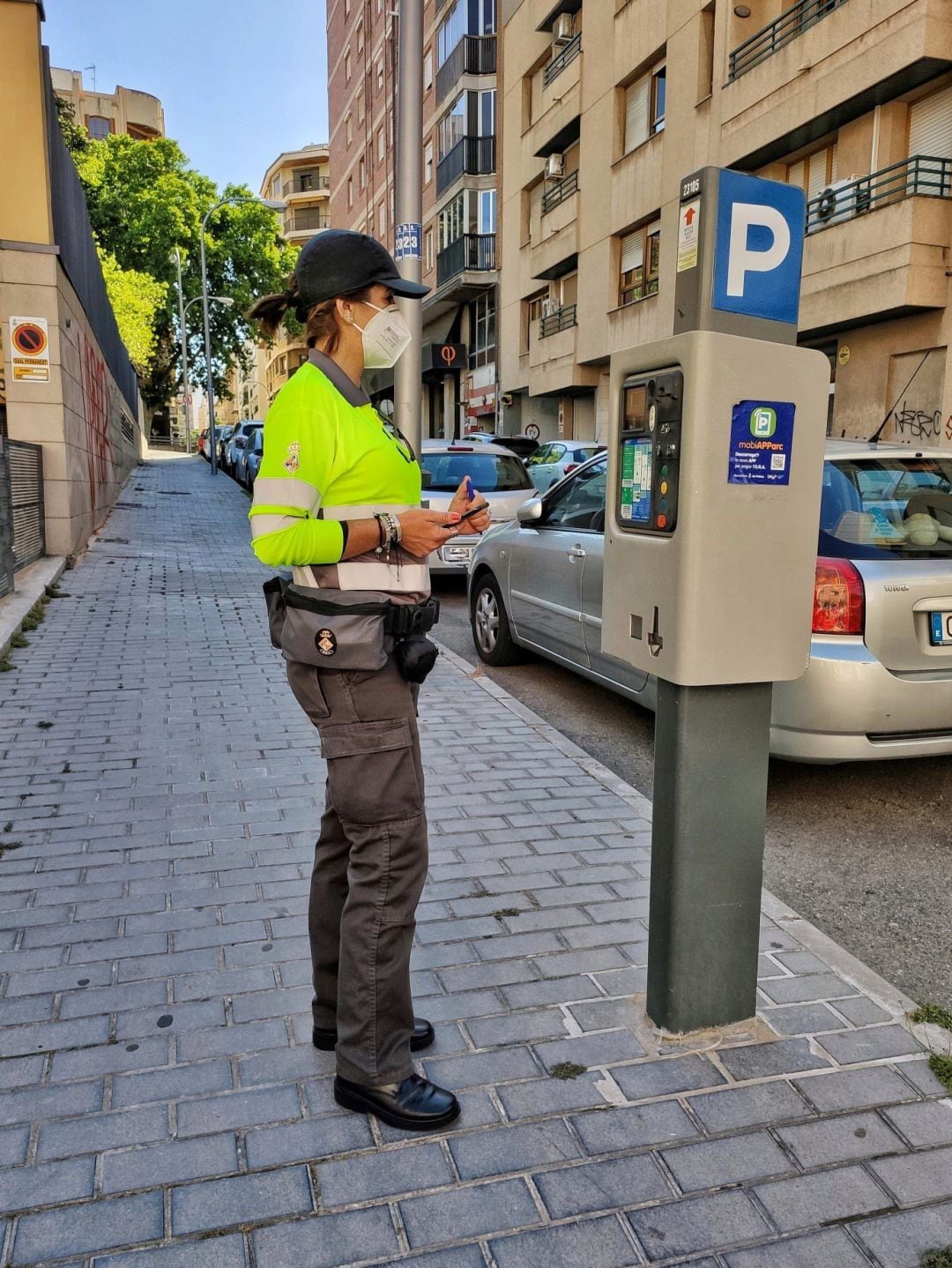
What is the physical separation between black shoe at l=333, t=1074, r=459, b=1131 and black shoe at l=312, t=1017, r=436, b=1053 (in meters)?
0.22

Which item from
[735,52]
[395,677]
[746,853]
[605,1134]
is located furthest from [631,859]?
[735,52]

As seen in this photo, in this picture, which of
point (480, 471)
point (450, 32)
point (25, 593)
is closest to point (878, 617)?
point (480, 471)

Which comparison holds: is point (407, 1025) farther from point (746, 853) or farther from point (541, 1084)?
point (746, 853)

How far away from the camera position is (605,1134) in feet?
7.64

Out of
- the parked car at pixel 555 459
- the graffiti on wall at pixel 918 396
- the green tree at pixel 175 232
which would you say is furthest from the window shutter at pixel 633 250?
the green tree at pixel 175 232

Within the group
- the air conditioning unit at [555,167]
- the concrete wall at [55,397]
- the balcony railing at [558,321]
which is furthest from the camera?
the air conditioning unit at [555,167]

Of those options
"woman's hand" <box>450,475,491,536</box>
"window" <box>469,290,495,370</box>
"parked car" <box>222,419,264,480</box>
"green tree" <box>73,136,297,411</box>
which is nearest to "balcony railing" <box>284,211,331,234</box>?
"green tree" <box>73,136,297,411</box>

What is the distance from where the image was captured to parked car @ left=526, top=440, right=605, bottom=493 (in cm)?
1653

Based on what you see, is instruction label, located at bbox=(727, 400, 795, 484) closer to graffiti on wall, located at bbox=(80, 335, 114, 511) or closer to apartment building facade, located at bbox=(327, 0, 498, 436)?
graffiti on wall, located at bbox=(80, 335, 114, 511)

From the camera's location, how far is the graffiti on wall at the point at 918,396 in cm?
1526

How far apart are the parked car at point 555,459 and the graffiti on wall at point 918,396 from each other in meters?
4.70

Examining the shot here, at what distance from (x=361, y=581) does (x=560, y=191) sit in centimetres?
2797

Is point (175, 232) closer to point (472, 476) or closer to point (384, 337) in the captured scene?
point (472, 476)

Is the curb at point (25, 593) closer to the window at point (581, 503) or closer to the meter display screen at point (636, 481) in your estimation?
the window at point (581, 503)
